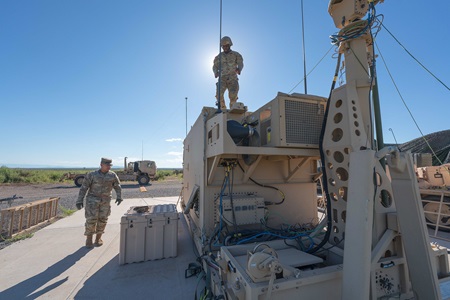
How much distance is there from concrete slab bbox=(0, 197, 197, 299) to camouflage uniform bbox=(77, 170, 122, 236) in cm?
45

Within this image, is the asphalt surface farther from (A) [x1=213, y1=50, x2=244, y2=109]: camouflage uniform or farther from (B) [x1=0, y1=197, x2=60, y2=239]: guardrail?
(A) [x1=213, y1=50, x2=244, y2=109]: camouflage uniform

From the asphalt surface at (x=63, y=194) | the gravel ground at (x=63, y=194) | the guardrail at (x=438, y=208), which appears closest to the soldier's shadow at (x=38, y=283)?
the gravel ground at (x=63, y=194)

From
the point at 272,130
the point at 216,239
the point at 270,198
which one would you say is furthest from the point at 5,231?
the point at 272,130

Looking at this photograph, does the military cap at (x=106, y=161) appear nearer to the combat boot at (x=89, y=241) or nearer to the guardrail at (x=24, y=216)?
the combat boot at (x=89, y=241)

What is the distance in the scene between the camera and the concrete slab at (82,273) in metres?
2.45

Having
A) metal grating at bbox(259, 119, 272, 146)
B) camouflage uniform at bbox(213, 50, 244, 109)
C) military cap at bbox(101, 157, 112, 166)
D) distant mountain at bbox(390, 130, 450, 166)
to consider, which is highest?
camouflage uniform at bbox(213, 50, 244, 109)

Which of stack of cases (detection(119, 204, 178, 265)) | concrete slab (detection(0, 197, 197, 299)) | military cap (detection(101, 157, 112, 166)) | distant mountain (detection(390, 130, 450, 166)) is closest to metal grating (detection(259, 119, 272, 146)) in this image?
stack of cases (detection(119, 204, 178, 265))

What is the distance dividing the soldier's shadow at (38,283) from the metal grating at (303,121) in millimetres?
3679

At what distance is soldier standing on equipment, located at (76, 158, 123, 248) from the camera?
12.8ft

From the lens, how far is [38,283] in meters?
2.63

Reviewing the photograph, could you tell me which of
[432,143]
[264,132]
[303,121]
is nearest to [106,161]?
[264,132]

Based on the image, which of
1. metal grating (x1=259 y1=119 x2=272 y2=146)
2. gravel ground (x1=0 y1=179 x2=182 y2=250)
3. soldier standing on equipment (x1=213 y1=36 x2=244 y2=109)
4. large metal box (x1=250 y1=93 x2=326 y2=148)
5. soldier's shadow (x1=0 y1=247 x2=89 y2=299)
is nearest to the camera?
soldier's shadow (x1=0 y1=247 x2=89 y2=299)

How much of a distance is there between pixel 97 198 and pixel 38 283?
1594 millimetres

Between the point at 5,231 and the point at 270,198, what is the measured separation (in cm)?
553
